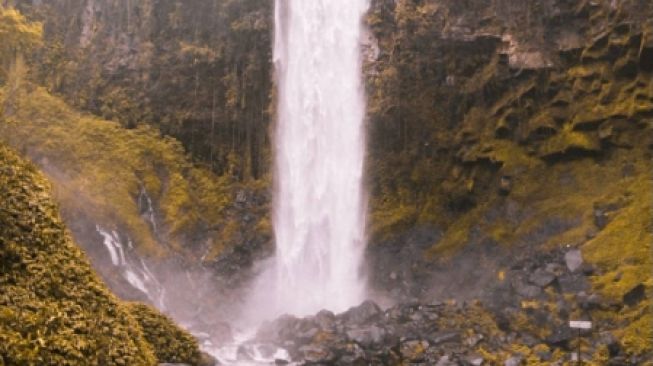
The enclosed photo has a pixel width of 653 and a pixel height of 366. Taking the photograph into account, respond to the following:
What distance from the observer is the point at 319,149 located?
31.6 m

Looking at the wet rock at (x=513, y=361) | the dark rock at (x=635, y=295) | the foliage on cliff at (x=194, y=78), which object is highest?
the foliage on cliff at (x=194, y=78)

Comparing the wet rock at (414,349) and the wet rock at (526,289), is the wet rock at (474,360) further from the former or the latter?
the wet rock at (526,289)

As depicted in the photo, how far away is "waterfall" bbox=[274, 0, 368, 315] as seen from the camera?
30.0 meters

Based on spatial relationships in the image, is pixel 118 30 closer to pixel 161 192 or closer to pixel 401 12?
pixel 161 192

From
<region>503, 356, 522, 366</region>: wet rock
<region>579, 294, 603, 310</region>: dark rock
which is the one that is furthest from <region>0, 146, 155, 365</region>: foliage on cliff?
<region>579, 294, 603, 310</region>: dark rock

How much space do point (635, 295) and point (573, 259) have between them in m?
3.22

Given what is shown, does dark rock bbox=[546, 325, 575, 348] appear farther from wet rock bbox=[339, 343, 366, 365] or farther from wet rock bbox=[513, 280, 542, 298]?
wet rock bbox=[339, 343, 366, 365]

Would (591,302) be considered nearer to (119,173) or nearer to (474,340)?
(474,340)

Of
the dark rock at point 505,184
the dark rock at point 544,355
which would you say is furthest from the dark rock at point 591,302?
the dark rock at point 505,184

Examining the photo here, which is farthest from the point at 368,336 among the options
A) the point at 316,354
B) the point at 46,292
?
the point at 46,292

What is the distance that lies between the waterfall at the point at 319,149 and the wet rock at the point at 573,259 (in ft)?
30.2

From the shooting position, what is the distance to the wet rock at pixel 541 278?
2241 cm

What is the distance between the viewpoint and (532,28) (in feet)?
91.2

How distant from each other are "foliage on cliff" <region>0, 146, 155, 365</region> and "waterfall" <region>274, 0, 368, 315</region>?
1889 cm
